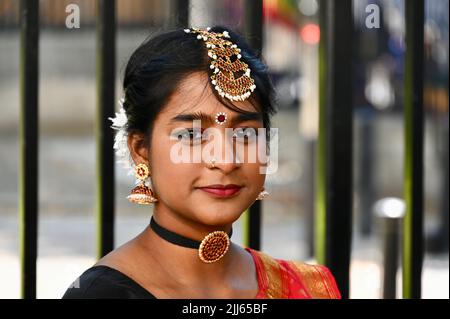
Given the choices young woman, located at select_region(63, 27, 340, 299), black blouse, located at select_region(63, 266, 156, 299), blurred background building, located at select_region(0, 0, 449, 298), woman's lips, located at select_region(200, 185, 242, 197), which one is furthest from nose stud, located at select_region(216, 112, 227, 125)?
blurred background building, located at select_region(0, 0, 449, 298)

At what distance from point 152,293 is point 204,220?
18 cm

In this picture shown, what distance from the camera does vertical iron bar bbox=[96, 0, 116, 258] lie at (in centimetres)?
222

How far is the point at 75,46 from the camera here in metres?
13.9

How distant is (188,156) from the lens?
1.77m

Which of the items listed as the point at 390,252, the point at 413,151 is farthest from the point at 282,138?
the point at 413,151

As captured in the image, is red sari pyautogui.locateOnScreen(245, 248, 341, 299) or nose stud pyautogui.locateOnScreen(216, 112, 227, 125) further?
red sari pyautogui.locateOnScreen(245, 248, 341, 299)

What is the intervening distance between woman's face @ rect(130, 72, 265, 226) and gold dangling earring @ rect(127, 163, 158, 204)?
0.04m

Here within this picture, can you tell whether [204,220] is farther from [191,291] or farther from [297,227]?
[297,227]

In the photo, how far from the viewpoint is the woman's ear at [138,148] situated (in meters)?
1.86

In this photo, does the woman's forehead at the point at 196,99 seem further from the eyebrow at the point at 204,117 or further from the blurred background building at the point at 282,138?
the blurred background building at the point at 282,138

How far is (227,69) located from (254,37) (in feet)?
1.45

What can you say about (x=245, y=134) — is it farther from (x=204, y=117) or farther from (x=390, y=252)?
(x=390, y=252)

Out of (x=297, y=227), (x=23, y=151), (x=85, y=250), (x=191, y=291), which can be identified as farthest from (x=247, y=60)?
(x=297, y=227)

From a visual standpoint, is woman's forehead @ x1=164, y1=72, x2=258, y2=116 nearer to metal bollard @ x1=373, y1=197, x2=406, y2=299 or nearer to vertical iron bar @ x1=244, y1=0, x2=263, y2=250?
vertical iron bar @ x1=244, y1=0, x2=263, y2=250
